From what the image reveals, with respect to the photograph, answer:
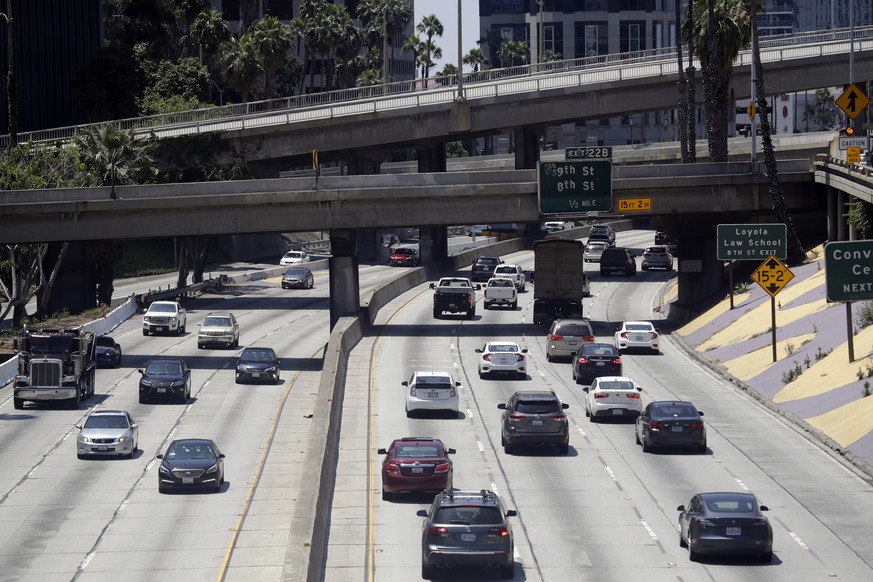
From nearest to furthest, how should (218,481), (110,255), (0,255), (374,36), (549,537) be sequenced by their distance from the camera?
(549,537) → (218,481) → (0,255) → (110,255) → (374,36)

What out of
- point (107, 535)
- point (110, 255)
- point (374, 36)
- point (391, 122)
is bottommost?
point (107, 535)

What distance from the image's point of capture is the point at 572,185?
70.2m

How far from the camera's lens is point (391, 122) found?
98.5 m

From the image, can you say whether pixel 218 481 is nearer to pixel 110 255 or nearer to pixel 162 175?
pixel 110 255

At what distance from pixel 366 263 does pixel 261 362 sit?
217ft

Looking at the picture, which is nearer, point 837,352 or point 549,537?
point 549,537

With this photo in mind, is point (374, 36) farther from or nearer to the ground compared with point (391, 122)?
farther from the ground

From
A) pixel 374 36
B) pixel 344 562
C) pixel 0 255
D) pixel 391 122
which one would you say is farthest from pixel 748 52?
pixel 374 36

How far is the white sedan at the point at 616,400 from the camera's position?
1820 inches

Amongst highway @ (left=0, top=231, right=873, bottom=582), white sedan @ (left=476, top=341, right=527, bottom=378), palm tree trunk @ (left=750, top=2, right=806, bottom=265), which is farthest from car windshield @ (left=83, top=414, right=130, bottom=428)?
palm tree trunk @ (left=750, top=2, right=806, bottom=265)

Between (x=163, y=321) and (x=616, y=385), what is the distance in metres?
33.2

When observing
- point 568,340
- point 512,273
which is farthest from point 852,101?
point 512,273

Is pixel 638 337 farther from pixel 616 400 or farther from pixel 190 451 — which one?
pixel 190 451

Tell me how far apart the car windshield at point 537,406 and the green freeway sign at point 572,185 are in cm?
2992
